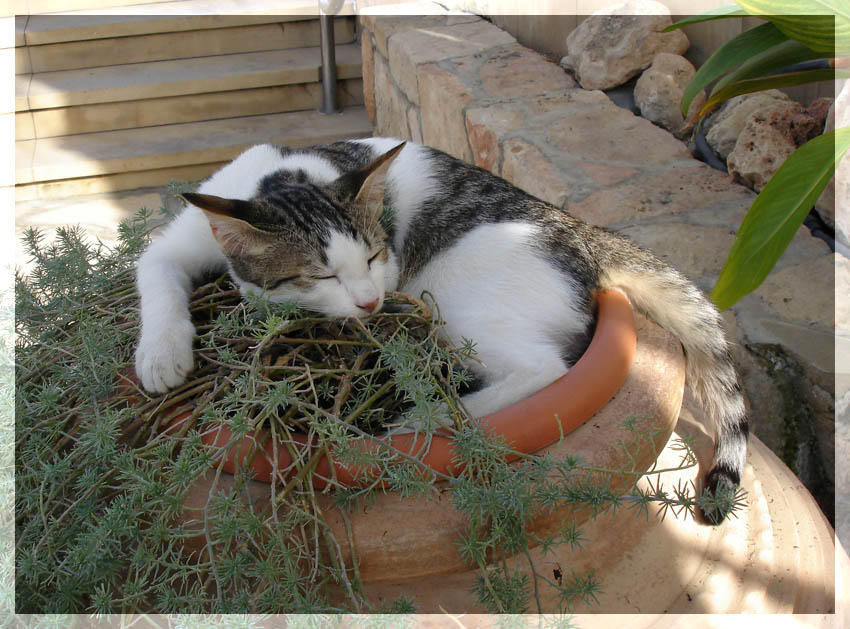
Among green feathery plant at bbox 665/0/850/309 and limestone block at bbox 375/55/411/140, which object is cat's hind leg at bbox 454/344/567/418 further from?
limestone block at bbox 375/55/411/140

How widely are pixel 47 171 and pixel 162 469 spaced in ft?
13.4

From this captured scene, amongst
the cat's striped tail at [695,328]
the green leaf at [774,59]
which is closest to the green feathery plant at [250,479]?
the cat's striped tail at [695,328]

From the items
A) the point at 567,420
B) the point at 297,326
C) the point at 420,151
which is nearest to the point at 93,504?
the point at 297,326

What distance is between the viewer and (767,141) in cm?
231

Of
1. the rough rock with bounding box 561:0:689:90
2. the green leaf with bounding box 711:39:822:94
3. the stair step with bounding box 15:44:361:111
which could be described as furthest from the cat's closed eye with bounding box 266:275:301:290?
the stair step with bounding box 15:44:361:111

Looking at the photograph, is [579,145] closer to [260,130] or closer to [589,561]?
[589,561]

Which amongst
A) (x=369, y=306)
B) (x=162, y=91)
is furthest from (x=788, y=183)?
(x=162, y=91)

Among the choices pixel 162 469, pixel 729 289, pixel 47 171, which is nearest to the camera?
pixel 162 469

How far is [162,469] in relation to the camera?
3.74 feet

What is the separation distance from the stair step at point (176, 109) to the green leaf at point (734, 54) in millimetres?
3469

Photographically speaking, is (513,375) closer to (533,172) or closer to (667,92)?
(533,172)

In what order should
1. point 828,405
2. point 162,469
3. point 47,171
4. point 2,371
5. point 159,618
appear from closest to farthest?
1. point 159,618
2. point 162,469
3. point 2,371
4. point 828,405
5. point 47,171

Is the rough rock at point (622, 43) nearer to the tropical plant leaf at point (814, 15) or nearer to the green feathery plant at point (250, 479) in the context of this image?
the tropical plant leaf at point (814, 15)

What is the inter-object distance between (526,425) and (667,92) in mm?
2126
